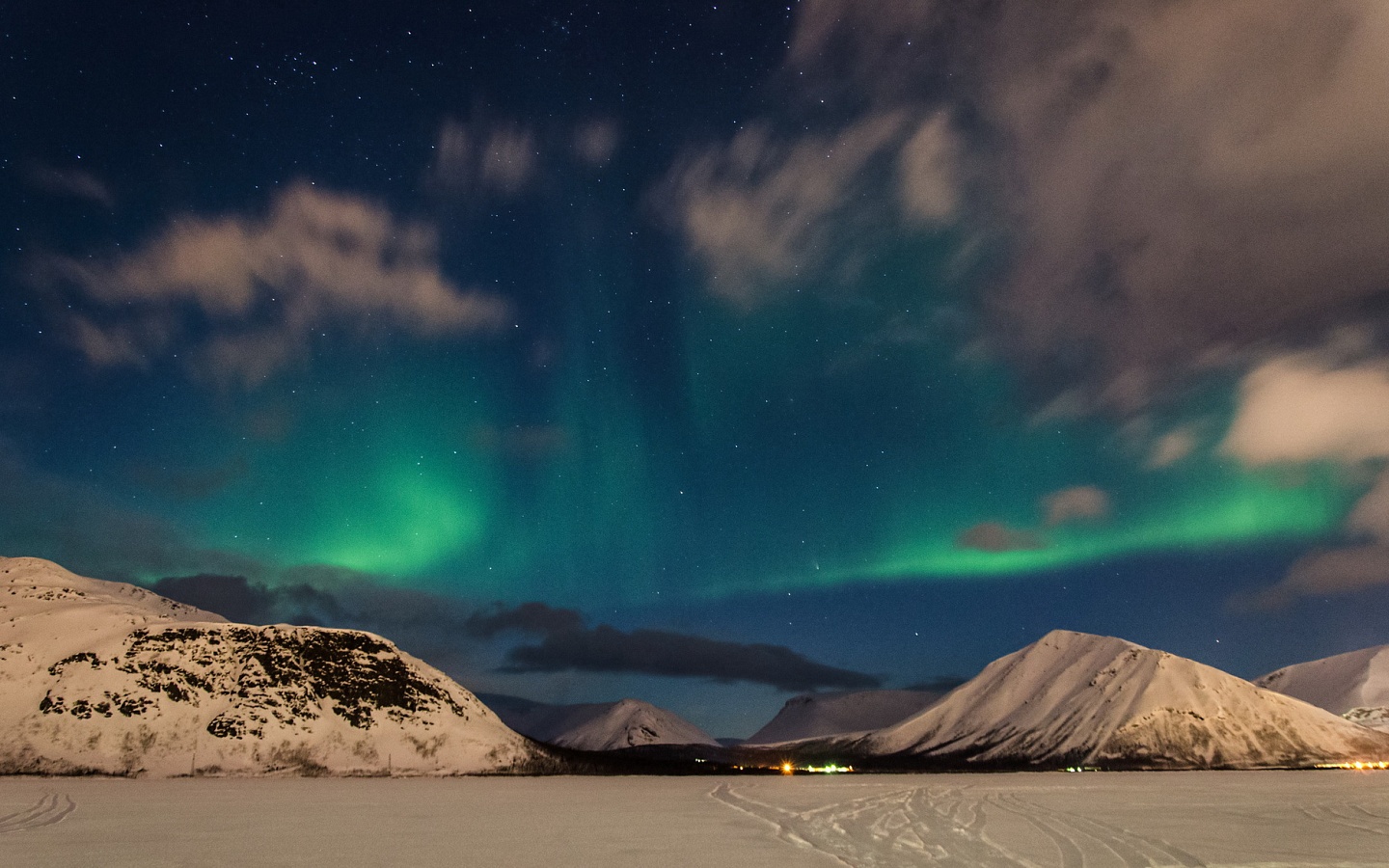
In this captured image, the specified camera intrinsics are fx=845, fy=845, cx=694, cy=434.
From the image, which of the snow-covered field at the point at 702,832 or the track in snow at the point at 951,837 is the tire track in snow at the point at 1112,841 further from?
the snow-covered field at the point at 702,832

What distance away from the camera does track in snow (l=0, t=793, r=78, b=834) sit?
43500 millimetres

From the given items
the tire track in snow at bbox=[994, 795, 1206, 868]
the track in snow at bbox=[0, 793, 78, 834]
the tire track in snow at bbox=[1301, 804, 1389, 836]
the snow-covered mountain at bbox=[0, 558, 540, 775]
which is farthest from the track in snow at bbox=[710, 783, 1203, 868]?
the snow-covered mountain at bbox=[0, 558, 540, 775]

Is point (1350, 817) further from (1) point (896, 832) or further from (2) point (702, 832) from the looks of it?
(2) point (702, 832)

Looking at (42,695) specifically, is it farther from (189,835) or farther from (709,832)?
(709,832)

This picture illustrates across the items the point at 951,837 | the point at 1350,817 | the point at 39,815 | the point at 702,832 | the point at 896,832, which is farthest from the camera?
the point at 39,815

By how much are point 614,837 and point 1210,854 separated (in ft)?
78.2

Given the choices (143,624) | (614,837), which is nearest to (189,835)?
(614,837)

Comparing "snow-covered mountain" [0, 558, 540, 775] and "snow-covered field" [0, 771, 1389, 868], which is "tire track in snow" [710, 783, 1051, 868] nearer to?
"snow-covered field" [0, 771, 1389, 868]

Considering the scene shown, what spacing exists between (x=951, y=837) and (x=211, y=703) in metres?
163

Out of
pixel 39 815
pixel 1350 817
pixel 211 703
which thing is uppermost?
pixel 211 703

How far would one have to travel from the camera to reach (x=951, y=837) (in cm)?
3725

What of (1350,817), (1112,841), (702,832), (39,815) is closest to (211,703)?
(39,815)

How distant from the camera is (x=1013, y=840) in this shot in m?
35.8

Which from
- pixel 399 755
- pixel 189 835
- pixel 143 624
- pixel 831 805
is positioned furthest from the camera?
pixel 143 624
